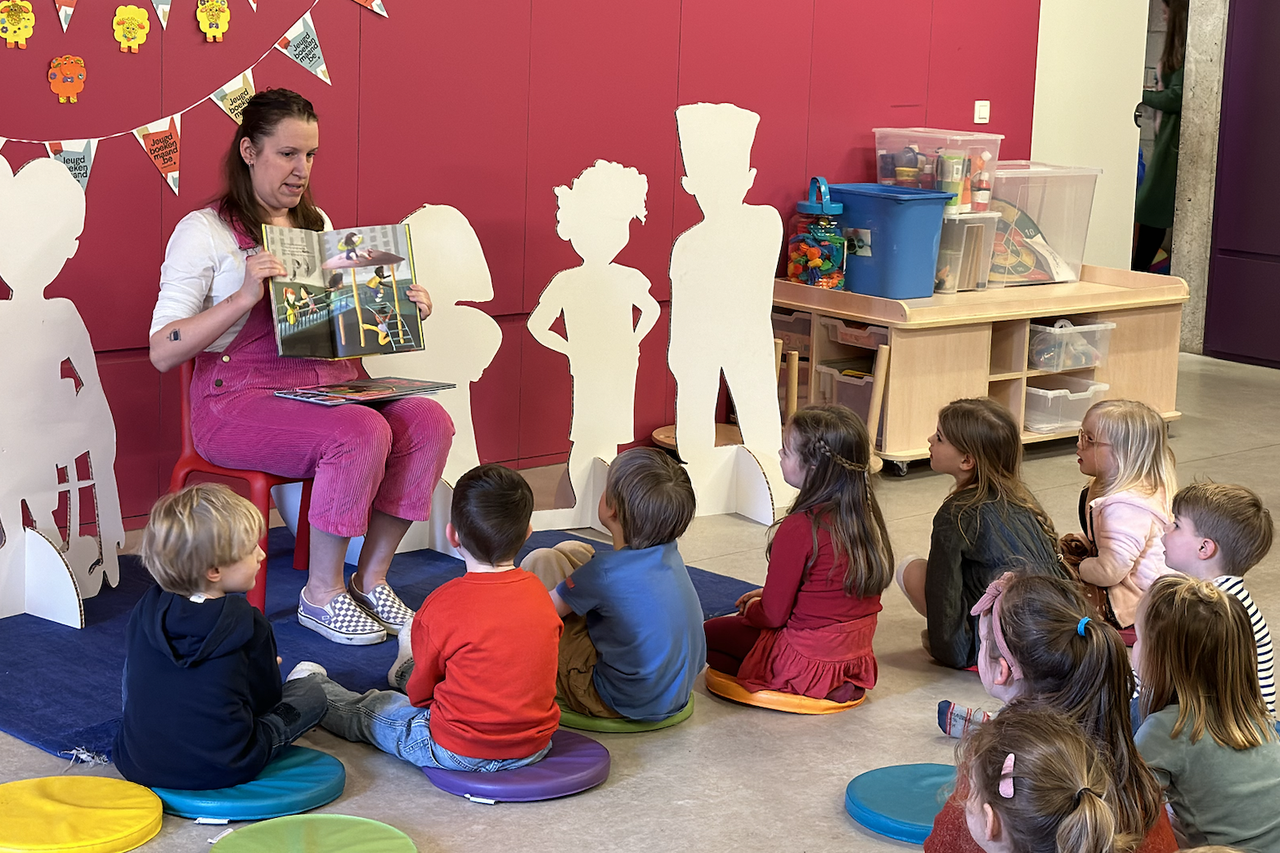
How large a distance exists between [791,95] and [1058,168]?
4.42 ft

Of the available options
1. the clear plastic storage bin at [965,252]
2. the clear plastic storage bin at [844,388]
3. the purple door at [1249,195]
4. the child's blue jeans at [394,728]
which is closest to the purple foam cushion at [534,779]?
the child's blue jeans at [394,728]

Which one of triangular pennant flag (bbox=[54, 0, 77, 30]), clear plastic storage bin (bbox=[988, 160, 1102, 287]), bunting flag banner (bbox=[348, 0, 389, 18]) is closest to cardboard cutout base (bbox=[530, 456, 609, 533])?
bunting flag banner (bbox=[348, 0, 389, 18])

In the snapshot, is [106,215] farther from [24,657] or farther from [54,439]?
[24,657]

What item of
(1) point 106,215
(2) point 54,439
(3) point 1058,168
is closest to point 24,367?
(2) point 54,439

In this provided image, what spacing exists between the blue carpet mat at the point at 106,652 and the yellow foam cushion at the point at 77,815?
212 mm

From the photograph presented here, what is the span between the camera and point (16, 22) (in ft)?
12.1

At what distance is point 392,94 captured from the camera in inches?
177

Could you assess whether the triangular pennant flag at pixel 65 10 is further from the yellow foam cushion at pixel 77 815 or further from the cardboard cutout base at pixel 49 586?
the yellow foam cushion at pixel 77 815

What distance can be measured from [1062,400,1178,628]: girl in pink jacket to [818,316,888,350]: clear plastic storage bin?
5.49 feet

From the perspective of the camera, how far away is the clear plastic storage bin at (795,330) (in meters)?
5.51

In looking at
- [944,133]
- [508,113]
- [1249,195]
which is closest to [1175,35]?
[1249,195]

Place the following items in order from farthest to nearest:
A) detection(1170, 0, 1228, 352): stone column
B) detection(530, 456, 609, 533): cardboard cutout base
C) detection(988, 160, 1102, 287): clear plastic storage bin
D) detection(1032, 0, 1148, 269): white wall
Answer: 1. detection(1170, 0, 1228, 352): stone column
2. detection(1032, 0, 1148, 269): white wall
3. detection(988, 160, 1102, 287): clear plastic storage bin
4. detection(530, 456, 609, 533): cardboard cutout base

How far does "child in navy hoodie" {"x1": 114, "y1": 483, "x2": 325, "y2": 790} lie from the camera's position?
2.49 metres

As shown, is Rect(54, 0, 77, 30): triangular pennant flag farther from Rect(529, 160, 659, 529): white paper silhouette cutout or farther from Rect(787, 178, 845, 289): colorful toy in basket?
Rect(787, 178, 845, 289): colorful toy in basket
